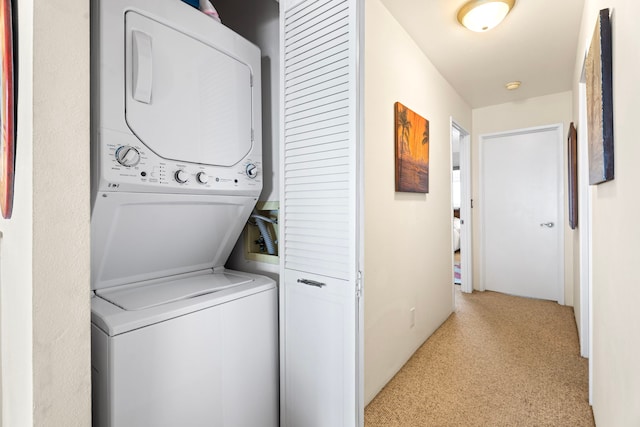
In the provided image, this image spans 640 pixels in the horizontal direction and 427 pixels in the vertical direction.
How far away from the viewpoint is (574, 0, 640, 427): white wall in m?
0.88

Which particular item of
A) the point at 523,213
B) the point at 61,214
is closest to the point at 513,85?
the point at 523,213

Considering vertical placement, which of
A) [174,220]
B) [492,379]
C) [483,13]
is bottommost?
[492,379]

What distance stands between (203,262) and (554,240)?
12.7 feet

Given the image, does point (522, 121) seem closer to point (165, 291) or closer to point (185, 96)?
point (185, 96)

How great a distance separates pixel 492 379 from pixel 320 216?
1772 mm

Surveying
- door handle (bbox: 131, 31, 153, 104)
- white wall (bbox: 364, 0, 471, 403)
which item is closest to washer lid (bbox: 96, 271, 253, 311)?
door handle (bbox: 131, 31, 153, 104)

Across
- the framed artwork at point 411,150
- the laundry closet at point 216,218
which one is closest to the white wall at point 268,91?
the laundry closet at point 216,218

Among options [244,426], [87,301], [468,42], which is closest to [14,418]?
[87,301]

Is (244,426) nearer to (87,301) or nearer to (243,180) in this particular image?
(87,301)

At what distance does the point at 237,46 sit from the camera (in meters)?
1.37

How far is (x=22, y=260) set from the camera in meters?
0.78

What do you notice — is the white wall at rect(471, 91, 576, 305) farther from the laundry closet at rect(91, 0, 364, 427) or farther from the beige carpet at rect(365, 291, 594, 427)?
the laundry closet at rect(91, 0, 364, 427)

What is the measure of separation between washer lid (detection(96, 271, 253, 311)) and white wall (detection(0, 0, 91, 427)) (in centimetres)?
31

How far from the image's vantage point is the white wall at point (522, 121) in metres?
3.47
